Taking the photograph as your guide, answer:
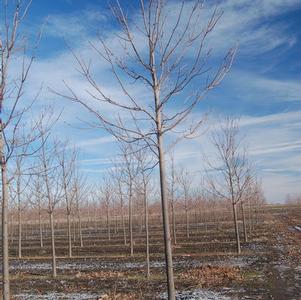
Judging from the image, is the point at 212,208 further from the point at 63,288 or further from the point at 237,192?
the point at 63,288

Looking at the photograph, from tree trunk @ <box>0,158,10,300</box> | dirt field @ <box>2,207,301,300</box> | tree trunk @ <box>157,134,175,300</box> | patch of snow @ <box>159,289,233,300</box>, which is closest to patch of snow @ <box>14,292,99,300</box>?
dirt field @ <box>2,207,301,300</box>

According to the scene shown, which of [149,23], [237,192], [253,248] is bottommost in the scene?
[253,248]

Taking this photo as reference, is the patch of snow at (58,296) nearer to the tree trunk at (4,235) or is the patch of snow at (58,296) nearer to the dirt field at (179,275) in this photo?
the dirt field at (179,275)

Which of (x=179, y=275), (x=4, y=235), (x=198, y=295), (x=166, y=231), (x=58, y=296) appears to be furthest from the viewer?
(x=179, y=275)

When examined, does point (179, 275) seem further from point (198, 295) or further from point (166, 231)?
point (166, 231)

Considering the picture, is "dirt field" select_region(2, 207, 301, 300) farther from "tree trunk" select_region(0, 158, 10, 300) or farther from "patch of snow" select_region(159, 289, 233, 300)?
"tree trunk" select_region(0, 158, 10, 300)

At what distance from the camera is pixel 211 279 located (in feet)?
37.0

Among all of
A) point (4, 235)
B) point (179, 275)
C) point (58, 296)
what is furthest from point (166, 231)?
point (179, 275)

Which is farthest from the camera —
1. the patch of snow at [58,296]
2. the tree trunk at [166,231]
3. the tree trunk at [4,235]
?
the patch of snow at [58,296]

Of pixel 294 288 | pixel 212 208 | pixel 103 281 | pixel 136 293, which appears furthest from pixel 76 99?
pixel 212 208

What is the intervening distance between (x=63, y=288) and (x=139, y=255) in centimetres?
782

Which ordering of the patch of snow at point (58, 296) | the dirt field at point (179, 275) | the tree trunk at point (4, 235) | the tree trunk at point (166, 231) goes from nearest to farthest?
1. the tree trunk at point (166, 231)
2. the tree trunk at point (4, 235)
3. the patch of snow at point (58, 296)
4. the dirt field at point (179, 275)

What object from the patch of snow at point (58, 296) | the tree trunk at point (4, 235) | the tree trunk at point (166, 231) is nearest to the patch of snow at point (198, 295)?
the patch of snow at point (58, 296)

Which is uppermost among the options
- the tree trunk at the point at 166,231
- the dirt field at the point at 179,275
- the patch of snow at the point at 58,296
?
the tree trunk at the point at 166,231
